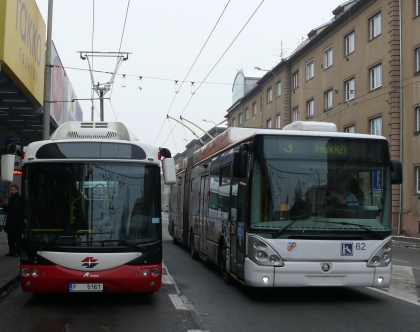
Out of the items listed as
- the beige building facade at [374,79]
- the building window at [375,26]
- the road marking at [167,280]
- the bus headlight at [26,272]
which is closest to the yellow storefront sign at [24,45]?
the bus headlight at [26,272]

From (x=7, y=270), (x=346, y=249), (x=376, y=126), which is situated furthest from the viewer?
(x=376, y=126)

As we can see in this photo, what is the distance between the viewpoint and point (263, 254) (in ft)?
29.3

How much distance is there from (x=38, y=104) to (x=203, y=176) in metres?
5.02

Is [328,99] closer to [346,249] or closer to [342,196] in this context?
[342,196]

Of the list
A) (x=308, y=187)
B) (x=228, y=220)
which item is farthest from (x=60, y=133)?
(x=308, y=187)

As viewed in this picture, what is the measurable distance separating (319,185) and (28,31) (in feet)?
28.1

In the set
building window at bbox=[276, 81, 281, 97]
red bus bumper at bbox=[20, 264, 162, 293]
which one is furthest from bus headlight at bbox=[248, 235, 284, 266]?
building window at bbox=[276, 81, 281, 97]

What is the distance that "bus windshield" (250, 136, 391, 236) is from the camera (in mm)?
9094

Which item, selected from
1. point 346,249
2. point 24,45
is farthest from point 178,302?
point 24,45

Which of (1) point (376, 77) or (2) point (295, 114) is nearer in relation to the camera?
(1) point (376, 77)

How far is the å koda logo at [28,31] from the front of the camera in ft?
42.7

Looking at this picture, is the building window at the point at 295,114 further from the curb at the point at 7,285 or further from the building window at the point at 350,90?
the curb at the point at 7,285

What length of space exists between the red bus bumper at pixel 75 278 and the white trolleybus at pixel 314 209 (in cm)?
172

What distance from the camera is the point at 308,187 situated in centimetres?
919
